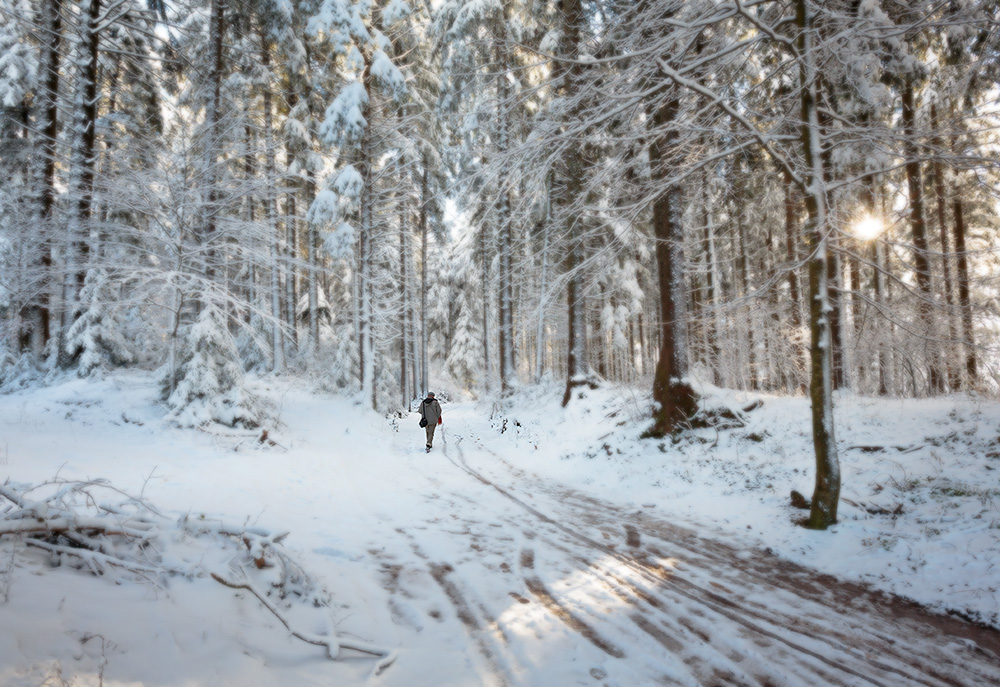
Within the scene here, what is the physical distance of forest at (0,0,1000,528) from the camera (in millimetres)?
5293

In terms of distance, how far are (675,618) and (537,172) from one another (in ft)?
16.5

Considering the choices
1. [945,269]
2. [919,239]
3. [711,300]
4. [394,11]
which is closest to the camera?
[945,269]

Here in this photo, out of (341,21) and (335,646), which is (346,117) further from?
(335,646)

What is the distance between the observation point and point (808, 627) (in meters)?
3.43

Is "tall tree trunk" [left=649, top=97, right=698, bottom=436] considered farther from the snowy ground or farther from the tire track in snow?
the tire track in snow

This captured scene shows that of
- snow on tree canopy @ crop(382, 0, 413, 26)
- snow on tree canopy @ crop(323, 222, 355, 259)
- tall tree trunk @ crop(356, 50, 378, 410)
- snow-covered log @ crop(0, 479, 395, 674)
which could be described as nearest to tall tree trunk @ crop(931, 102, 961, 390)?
snow-covered log @ crop(0, 479, 395, 674)

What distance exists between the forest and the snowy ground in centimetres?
94

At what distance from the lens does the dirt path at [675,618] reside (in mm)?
2900

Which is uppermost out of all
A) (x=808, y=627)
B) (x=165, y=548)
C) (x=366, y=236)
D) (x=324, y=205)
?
(x=324, y=205)

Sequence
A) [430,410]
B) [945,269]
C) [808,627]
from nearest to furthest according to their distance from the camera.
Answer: [808,627]
[945,269]
[430,410]

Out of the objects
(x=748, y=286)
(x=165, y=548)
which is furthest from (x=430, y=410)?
(x=748, y=286)

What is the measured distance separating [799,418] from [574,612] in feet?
22.9

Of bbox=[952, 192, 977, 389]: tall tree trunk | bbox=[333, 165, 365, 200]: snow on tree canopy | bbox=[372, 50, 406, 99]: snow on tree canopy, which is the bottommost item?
bbox=[952, 192, 977, 389]: tall tree trunk

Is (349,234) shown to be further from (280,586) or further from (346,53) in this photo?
(280,586)
